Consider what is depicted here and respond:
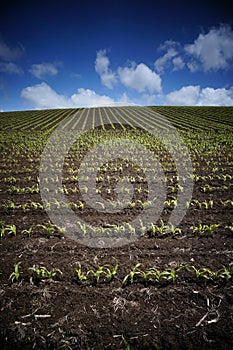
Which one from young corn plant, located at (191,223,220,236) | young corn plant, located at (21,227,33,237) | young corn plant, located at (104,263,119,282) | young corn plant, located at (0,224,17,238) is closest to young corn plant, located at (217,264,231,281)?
young corn plant, located at (191,223,220,236)

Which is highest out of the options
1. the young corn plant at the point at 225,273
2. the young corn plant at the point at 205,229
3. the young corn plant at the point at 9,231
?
the young corn plant at the point at 9,231

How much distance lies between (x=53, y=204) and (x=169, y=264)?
396cm

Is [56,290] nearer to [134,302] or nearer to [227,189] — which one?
[134,302]

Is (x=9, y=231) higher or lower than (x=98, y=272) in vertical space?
higher

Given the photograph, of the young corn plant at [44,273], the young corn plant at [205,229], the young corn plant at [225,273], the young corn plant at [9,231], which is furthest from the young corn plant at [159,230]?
the young corn plant at [9,231]

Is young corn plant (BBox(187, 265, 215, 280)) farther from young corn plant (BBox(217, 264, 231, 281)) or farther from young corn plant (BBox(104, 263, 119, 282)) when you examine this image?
young corn plant (BBox(104, 263, 119, 282))

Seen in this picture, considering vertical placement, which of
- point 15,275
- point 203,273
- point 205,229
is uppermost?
point 205,229

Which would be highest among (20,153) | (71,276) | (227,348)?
(20,153)

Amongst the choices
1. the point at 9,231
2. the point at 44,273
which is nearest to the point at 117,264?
the point at 44,273

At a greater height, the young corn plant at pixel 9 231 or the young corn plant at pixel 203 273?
the young corn plant at pixel 9 231

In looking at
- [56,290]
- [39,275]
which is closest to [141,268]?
[56,290]

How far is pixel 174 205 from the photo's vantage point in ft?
21.1

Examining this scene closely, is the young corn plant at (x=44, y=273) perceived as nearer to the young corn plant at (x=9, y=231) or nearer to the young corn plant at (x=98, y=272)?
the young corn plant at (x=98, y=272)

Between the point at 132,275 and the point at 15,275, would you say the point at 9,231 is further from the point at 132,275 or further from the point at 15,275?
the point at 132,275
